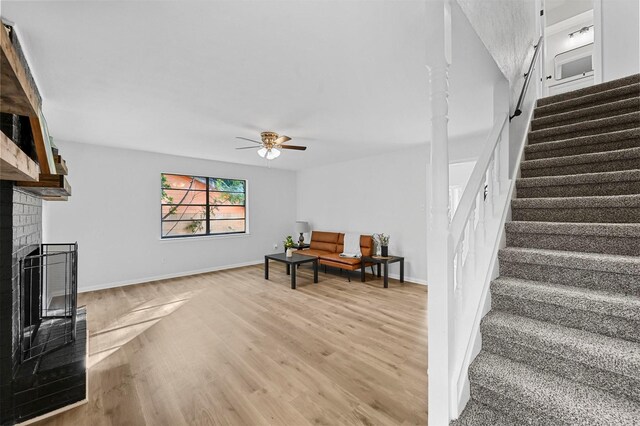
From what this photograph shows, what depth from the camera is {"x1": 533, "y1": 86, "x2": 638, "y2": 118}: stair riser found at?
8.14 ft

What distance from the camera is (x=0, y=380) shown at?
1.70m

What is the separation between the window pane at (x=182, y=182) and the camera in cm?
568

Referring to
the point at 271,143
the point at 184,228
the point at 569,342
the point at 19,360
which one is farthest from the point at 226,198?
the point at 569,342

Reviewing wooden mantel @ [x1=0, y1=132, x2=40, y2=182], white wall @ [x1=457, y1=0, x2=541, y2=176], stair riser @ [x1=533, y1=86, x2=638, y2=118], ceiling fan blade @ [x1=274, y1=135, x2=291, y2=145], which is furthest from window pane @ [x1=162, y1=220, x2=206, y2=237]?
stair riser @ [x1=533, y1=86, x2=638, y2=118]

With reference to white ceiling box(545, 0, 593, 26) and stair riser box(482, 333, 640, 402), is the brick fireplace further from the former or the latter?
white ceiling box(545, 0, 593, 26)

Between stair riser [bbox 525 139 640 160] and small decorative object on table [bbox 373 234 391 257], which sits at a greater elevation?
stair riser [bbox 525 139 640 160]

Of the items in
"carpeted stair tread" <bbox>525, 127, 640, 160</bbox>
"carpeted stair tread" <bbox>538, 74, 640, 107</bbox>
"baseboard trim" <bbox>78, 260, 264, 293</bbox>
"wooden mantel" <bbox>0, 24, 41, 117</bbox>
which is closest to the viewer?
"wooden mantel" <bbox>0, 24, 41, 117</bbox>

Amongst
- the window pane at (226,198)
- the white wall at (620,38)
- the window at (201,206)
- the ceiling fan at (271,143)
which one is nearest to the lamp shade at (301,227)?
the window at (201,206)

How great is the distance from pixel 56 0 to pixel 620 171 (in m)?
3.56

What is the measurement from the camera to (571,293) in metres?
1.53

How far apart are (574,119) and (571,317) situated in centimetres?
208

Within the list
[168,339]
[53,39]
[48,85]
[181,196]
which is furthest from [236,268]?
[53,39]

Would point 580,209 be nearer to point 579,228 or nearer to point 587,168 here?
point 579,228

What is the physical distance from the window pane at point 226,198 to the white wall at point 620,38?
6441mm
